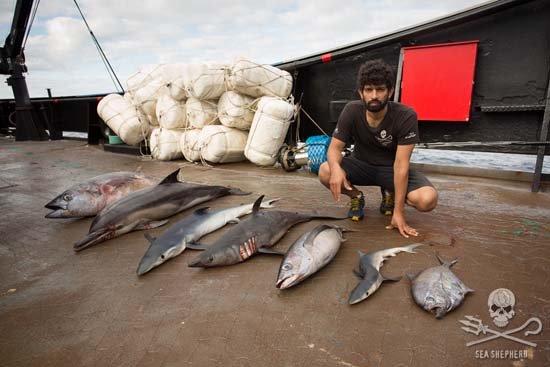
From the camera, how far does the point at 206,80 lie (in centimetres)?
677

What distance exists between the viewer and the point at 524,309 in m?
1.99

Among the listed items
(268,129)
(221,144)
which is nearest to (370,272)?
(268,129)

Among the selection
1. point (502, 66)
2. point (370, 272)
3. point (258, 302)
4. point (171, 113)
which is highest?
point (502, 66)

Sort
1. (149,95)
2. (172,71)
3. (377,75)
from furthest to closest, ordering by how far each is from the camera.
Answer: (149,95) < (172,71) < (377,75)

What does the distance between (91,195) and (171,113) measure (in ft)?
13.7

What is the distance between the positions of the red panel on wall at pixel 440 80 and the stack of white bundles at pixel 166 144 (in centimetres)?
485

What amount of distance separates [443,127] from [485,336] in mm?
4829

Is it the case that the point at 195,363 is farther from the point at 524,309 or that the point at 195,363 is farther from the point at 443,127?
the point at 443,127

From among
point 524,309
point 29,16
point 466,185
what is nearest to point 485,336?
point 524,309

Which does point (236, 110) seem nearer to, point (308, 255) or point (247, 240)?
point (247, 240)

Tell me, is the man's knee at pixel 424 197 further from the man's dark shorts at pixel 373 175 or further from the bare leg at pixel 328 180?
the bare leg at pixel 328 180

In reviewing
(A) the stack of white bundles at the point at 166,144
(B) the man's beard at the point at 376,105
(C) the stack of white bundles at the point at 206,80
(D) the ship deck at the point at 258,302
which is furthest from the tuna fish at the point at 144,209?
(A) the stack of white bundles at the point at 166,144

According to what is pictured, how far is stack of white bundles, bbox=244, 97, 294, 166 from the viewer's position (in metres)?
6.27

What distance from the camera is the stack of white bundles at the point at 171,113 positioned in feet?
24.8
